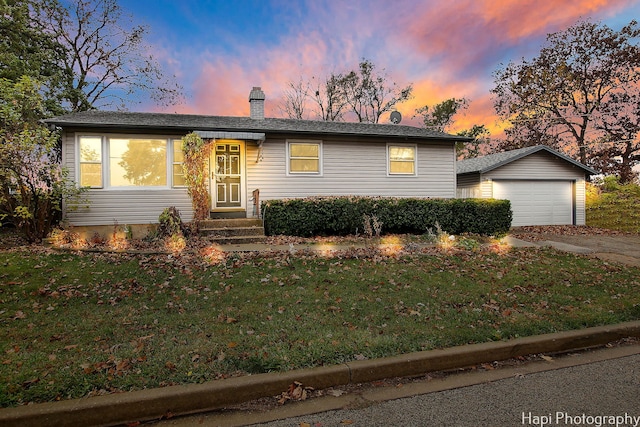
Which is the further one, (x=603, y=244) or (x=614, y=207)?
(x=614, y=207)

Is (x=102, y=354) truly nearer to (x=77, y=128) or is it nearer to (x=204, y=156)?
(x=204, y=156)

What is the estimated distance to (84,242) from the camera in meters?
8.52

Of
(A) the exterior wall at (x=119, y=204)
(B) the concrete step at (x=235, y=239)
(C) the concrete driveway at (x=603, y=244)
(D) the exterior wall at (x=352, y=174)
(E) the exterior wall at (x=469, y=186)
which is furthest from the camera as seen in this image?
(E) the exterior wall at (x=469, y=186)

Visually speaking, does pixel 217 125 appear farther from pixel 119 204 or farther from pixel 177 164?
pixel 119 204

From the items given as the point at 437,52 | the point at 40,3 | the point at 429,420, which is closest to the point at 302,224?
the point at 429,420

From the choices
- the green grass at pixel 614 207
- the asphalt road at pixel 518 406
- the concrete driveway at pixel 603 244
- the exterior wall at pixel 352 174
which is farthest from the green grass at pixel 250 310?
the green grass at pixel 614 207

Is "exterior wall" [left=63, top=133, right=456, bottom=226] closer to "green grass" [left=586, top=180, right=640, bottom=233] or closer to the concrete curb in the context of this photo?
"green grass" [left=586, top=180, right=640, bottom=233]

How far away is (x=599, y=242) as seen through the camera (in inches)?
464

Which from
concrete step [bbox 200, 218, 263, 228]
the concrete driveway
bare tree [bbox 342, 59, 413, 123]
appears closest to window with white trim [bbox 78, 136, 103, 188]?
concrete step [bbox 200, 218, 263, 228]

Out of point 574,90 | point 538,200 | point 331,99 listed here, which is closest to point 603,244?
point 538,200

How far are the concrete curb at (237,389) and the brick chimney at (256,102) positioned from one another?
12.1 metres

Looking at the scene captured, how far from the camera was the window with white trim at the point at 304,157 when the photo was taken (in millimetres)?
12523

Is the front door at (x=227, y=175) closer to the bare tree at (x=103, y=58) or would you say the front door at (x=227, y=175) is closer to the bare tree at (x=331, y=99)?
the bare tree at (x=103, y=58)

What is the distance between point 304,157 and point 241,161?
7.25ft
